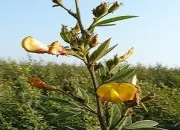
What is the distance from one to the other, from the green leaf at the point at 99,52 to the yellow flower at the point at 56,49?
117 millimetres

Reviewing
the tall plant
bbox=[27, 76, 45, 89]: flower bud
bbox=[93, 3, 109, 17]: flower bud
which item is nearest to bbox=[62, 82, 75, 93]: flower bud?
the tall plant

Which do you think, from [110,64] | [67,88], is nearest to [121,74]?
[110,64]

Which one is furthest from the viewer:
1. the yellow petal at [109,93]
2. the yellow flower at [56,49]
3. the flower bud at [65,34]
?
the flower bud at [65,34]

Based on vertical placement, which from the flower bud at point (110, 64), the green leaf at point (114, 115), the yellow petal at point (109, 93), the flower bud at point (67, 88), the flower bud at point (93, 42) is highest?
the flower bud at point (93, 42)

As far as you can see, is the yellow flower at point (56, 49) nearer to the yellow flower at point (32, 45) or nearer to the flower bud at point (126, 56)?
the yellow flower at point (32, 45)

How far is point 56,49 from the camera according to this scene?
117cm

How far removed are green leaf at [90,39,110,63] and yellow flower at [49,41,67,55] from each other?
12cm

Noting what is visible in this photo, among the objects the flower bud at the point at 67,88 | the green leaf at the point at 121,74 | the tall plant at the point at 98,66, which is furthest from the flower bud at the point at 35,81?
the green leaf at the point at 121,74

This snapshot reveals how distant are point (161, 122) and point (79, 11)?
4.43 meters

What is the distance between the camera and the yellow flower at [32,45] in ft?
3.68

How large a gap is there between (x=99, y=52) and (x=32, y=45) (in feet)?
0.77

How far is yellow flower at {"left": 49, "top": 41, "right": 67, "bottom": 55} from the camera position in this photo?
1.17 m

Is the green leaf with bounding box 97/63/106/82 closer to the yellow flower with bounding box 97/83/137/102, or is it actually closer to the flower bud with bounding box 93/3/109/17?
the flower bud with bounding box 93/3/109/17

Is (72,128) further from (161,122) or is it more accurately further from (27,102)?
(161,122)
